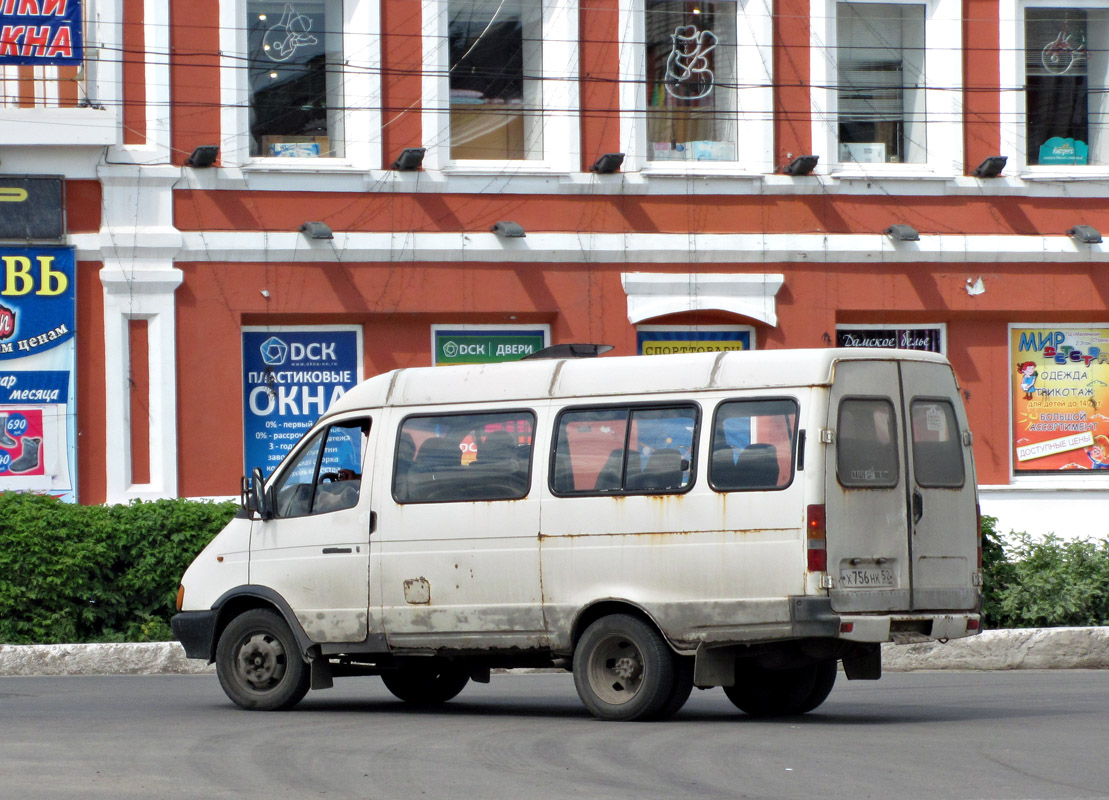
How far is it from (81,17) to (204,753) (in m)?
11.4

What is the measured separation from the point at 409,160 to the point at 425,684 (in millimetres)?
8269

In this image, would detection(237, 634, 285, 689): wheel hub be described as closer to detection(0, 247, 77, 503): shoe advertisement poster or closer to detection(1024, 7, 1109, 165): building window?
detection(0, 247, 77, 503): shoe advertisement poster

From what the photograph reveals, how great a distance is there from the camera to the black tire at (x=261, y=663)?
1167 centimetres

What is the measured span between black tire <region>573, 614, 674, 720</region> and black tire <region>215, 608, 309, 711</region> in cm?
211

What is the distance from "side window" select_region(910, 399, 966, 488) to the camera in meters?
10.7

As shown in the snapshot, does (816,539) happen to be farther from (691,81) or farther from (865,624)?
(691,81)

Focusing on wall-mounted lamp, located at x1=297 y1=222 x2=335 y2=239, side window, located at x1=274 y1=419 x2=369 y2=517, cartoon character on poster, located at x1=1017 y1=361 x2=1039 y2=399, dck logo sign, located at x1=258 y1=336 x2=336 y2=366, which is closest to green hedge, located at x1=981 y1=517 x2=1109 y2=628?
cartoon character on poster, located at x1=1017 y1=361 x2=1039 y2=399

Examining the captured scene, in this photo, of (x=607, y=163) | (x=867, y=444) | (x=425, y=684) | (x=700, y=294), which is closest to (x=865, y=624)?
(x=867, y=444)

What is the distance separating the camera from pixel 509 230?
1941cm

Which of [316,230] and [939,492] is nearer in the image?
[939,492]

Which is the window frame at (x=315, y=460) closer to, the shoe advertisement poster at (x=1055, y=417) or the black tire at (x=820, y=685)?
the black tire at (x=820, y=685)

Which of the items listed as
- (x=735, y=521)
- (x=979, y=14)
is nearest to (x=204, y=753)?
(x=735, y=521)

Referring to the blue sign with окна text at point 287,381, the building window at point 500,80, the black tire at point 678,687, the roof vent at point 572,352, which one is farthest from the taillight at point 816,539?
the building window at point 500,80

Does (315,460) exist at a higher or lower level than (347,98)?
lower
